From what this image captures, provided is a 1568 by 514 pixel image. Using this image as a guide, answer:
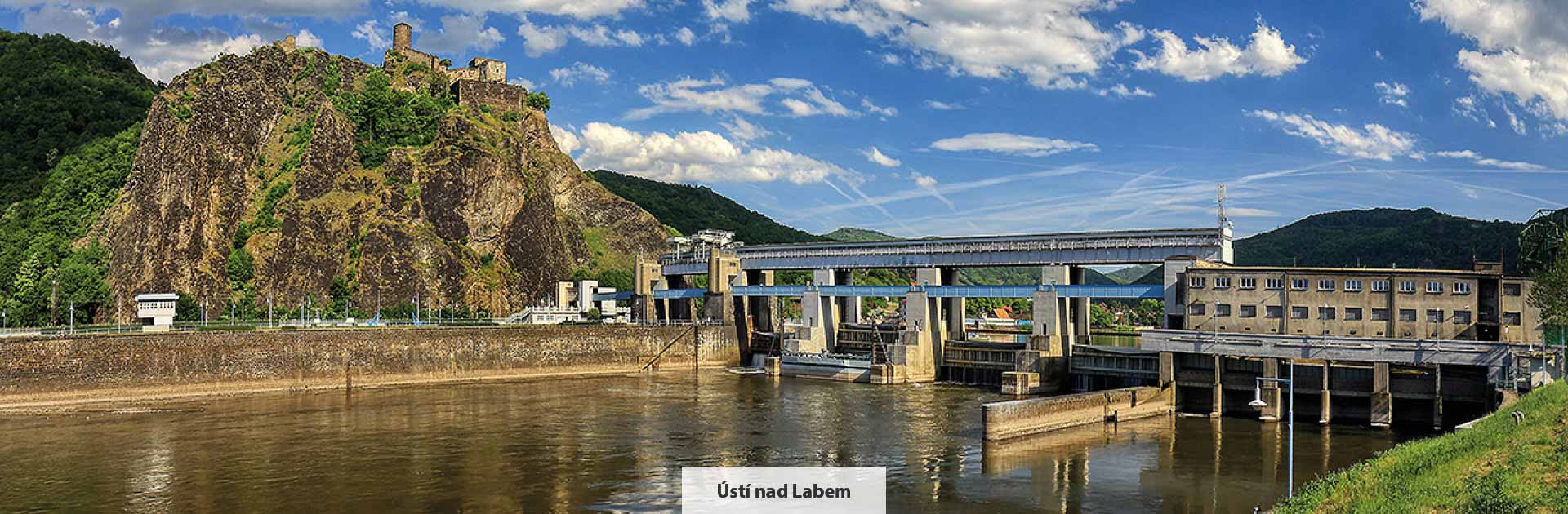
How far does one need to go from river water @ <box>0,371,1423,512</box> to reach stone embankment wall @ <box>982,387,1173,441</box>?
0.78 metres

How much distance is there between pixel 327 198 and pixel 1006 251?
7963 cm

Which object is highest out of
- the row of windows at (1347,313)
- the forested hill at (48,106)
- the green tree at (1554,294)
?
the forested hill at (48,106)

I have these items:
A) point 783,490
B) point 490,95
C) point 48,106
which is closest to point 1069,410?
point 783,490

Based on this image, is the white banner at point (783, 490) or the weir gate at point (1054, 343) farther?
the weir gate at point (1054, 343)

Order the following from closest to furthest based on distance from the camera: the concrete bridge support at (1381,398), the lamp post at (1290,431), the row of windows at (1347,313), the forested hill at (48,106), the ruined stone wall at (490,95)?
the lamp post at (1290,431), the concrete bridge support at (1381,398), the row of windows at (1347,313), the forested hill at (48,106), the ruined stone wall at (490,95)

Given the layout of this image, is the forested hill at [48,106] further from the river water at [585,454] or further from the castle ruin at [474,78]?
the river water at [585,454]

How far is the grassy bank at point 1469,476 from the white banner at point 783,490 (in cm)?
1537

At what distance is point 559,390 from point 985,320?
9613 centimetres

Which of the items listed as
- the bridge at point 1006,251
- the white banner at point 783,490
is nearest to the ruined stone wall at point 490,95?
the bridge at point 1006,251

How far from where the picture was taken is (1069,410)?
55.8 metres

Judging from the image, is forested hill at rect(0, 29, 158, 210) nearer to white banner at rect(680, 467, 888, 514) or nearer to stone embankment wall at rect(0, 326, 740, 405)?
stone embankment wall at rect(0, 326, 740, 405)

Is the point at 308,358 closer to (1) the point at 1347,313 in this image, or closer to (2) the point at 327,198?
(2) the point at 327,198

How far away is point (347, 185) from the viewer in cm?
11862

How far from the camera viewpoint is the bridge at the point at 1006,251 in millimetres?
73125
